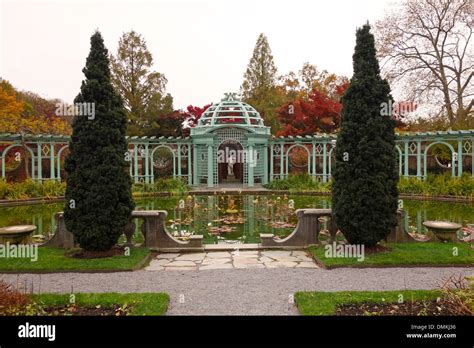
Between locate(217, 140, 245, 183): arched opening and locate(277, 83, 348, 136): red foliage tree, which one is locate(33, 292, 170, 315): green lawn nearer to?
locate(217, 140, 245, 183): arched opening

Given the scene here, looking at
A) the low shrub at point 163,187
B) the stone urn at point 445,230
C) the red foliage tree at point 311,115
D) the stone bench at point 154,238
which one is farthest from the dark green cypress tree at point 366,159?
the red foliage tree at point 311,115

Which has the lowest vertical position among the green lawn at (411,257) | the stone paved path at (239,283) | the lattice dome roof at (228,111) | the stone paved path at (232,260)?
the stone paved path at (232,260)

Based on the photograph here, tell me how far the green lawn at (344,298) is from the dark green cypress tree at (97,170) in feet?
13.2

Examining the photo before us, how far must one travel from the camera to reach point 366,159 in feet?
24.4

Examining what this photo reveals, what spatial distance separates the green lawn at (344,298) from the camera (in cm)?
476

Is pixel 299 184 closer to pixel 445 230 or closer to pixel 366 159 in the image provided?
pixel 445 230

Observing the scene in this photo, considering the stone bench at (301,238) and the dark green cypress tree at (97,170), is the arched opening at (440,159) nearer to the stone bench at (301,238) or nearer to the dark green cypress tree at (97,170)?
the stone bench at (301,238)

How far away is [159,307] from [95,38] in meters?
5.57

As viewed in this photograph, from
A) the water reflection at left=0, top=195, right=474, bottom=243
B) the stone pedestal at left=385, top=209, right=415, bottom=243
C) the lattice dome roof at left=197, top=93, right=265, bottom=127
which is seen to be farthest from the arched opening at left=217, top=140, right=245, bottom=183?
the stone pedestal at left=385, top=209, right=415, bottom=243

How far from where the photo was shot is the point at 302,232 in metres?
8.50

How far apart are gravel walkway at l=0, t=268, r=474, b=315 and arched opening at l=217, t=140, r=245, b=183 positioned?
781 inches

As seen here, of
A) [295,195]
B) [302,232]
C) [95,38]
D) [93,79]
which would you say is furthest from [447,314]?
[295,195]

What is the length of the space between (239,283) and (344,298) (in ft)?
5.55
